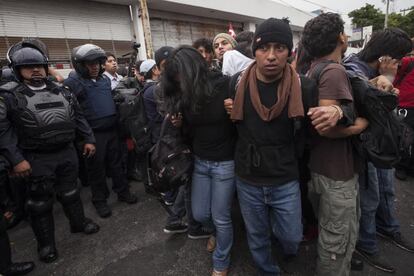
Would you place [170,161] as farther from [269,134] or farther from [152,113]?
[152,113]

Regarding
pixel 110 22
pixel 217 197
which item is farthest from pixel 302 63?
pixel 110 22

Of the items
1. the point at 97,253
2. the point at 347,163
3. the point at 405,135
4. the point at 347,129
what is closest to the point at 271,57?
the point at 347,129

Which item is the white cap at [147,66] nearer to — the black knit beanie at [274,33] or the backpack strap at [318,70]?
the black knit beanie at [274,33]

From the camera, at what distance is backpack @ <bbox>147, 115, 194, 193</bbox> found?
2188mm

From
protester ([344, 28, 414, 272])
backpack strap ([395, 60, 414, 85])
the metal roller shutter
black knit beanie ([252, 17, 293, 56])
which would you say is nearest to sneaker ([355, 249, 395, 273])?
protester ([344, 28, 414, 272])

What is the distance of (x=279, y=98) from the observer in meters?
1.68

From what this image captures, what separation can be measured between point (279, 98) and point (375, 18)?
3727 cm

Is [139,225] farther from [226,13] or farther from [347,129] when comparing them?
[226,13]

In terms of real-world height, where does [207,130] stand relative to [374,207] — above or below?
above

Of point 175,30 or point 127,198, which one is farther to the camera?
point 175,30

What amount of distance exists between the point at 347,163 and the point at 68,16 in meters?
10.7

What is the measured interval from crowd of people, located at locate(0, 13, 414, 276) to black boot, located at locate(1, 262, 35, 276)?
0.05 ft

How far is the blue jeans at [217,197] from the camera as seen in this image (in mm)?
2088

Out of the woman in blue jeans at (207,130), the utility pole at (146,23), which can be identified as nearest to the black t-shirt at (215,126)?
the woman in blue jeans at (207,130)
